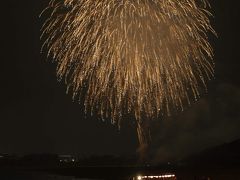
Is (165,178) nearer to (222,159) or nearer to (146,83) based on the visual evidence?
(146,83)

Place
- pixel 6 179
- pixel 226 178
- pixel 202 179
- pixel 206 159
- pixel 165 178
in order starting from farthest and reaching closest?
pixel 6 179 < pixel 206 159 < pixel 226 178 < pixel 165 178 < pixel 202 179

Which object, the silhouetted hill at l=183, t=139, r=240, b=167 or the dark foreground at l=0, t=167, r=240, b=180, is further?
the silhouetted hill at l=183, t=139, r=240, b=167

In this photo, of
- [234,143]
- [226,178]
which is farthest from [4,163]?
[226,178]

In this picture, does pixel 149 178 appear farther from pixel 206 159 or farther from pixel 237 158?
pixel 206 159

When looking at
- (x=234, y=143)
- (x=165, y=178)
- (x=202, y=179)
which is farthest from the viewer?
(x=234, y=143)

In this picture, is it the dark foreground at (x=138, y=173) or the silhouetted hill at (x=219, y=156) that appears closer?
the dark foreground at (x=138, y=173)

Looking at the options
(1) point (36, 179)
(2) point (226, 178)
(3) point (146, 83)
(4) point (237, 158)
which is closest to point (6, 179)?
(1) point (36, 179)

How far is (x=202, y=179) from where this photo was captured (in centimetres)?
3080

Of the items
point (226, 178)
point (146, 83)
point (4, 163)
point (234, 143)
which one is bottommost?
point (226, 178)

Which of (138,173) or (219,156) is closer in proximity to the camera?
(138,173)

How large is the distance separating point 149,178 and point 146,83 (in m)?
7.40

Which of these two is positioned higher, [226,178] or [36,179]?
[36,179]

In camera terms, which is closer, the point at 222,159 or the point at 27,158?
the point at 222,159

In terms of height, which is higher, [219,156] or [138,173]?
[219,156]
